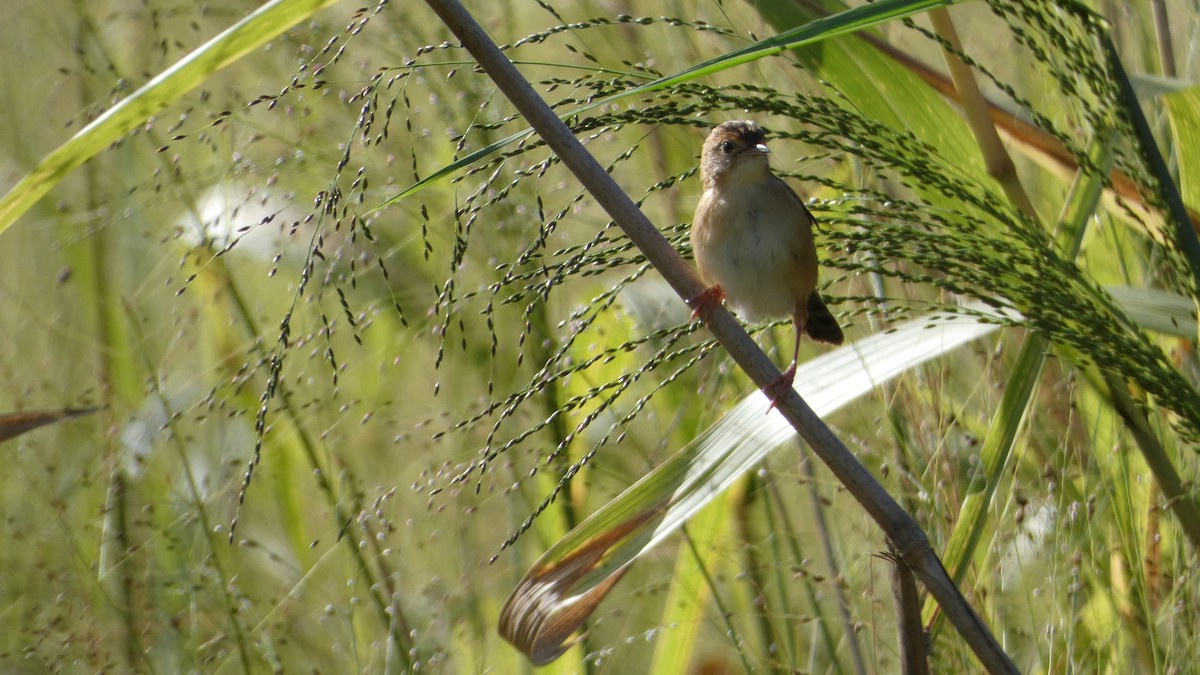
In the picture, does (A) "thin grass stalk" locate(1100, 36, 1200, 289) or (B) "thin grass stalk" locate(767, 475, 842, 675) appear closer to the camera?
(A) "thin grass stalk" locate(1100, 36, 1200, 289)

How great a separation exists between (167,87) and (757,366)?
0.81 metres

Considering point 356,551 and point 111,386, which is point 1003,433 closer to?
point 356,551

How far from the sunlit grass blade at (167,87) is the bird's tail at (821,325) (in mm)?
1594

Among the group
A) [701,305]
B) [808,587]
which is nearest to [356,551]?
[808,587]

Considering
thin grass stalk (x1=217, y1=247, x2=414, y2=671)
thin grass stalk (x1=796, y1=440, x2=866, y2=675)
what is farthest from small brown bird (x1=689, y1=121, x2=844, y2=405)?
thin grass stalk (x1=217, y1=247, x2=414, y2=671)

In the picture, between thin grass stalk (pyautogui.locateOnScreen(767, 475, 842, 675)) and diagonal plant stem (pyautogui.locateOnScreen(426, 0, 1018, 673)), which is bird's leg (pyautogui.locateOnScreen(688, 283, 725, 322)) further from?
thin grass stalk (pyautogui.locateOnScreen(767, 475, 842, 675))

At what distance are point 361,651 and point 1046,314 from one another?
1878 mm

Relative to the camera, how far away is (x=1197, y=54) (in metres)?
2.55

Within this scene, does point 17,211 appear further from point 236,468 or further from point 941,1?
point 236,468

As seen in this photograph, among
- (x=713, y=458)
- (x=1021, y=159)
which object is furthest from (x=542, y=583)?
(x=1021, y=159)

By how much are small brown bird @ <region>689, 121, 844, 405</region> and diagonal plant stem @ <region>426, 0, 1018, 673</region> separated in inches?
A: 48.7

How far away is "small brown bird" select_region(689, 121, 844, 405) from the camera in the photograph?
2553 mm

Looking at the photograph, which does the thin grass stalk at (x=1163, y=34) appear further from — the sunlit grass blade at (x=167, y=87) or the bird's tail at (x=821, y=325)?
the sunlit grass blade at (x=167, y=87)

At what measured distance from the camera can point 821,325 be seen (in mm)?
2680
